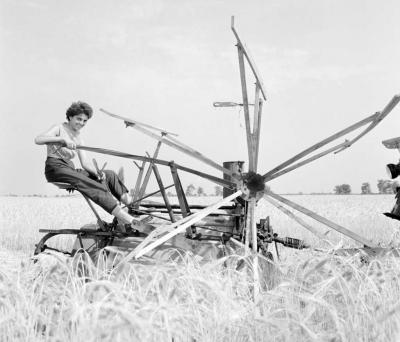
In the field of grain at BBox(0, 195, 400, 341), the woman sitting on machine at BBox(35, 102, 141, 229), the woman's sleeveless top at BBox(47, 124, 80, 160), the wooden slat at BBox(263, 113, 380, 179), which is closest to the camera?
the field of grain at BBox(0, 195, 400, 341)

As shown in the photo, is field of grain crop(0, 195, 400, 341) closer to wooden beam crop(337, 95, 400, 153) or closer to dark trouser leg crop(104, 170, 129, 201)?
wooden beam crop(337, 95, 400, 153)

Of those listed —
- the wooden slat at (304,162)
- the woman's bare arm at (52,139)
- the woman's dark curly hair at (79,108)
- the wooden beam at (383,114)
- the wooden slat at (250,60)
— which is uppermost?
the wooden slat at (250,60)

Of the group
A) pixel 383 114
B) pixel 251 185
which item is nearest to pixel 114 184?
pixel 251 185

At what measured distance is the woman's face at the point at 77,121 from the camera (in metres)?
6.98

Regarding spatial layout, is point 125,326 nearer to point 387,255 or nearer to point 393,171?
point 387,255

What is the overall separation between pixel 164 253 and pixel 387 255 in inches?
97.6

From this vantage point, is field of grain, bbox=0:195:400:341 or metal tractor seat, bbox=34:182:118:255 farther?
metal tractor seat, bbox=34:182:118:255

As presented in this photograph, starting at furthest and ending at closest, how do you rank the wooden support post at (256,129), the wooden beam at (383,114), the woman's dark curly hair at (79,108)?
the woman's dark curly hair at (79,108) < the wooden support post at (256,129) < the wooden beam at (383,114)

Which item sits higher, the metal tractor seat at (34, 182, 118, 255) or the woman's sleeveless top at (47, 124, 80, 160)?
the woman's sleeveless top at (47, 124, 80, 160)

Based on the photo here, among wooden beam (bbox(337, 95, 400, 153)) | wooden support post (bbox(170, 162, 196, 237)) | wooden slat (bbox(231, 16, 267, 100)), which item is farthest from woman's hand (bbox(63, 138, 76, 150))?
wooden beam (bbox(337, 95, 400, 153))

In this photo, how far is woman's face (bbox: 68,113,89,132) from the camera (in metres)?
6.98

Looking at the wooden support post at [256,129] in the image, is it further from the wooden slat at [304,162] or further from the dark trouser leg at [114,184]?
the dark trouser leg at [114,184]

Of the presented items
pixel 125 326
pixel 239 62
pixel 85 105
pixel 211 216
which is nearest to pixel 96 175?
pixel 85 105

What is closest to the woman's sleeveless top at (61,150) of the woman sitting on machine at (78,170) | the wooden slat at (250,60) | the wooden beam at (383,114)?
the woman sitting on machine at (78,170)
